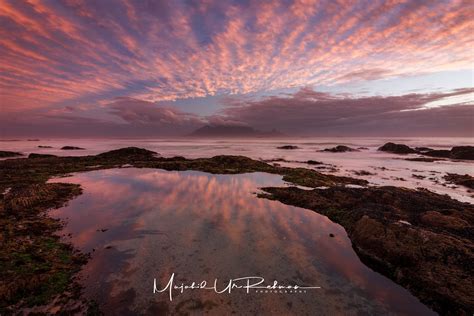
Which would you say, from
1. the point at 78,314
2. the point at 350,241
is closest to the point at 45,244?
the point at 78,314

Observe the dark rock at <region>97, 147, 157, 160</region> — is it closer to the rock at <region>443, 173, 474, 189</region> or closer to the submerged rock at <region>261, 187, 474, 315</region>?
the submerged rock at <region>261, 187, 474, 315</region>

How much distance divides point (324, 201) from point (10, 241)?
21.9m

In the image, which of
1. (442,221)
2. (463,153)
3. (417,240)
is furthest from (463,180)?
(463,153)

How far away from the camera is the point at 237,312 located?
8461mm

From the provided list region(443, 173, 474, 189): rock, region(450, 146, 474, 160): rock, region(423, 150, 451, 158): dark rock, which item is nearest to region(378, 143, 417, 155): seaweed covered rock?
region(423, 150, 451, 158): dark rock

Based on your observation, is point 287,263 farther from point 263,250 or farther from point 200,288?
point 200,288

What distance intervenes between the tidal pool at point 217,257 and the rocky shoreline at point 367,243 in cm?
79

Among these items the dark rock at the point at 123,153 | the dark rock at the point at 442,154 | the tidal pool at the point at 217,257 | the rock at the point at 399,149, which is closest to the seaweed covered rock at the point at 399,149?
the rock at the point at 399,149

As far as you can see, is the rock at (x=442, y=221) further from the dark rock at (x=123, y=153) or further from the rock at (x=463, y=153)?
the rock at (x=463, y=153)

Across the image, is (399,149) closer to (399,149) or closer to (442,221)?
(399,149)

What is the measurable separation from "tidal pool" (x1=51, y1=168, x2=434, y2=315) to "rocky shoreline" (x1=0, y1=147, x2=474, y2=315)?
2.59ft

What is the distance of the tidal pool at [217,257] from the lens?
8.84 metres

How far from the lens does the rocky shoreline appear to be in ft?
29.7

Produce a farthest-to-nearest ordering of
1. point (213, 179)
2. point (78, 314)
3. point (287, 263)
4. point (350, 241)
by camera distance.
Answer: point (213, 179) → point (350, 241) → point (287, 263) → point (78, 314)
